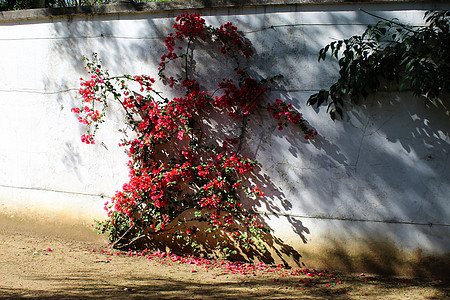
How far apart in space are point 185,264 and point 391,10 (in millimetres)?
2845

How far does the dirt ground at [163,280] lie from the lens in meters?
3.09

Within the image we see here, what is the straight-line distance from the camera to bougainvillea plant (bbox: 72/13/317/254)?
3.94 metres

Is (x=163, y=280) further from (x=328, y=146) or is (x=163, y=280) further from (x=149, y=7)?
(x=149, y=7)

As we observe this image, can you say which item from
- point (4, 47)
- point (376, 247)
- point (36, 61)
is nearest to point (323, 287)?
point (376, 247)

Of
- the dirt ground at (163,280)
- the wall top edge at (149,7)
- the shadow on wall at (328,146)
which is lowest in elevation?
the dirt ground at (163,280)

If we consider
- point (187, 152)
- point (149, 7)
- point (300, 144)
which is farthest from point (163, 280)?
point (149, 7)

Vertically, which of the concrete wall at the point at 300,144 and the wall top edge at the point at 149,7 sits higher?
the wall top edge at the point at 149,7

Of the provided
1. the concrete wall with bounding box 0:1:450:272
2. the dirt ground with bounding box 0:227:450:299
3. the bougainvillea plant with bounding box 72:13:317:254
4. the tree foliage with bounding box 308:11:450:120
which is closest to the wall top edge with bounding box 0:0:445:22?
the concrete wall with bounding box 0:1:450:272

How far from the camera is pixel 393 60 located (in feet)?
11.4

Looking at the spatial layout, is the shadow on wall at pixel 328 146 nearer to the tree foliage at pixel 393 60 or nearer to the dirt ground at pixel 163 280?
the tree foliage at pixel 393 60

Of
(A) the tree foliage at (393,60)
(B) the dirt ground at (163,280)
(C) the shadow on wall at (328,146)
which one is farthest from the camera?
(C) the shadow on wall at (328,146)

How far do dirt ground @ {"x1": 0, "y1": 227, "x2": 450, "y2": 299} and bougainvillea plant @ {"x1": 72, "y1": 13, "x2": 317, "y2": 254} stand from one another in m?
0.28

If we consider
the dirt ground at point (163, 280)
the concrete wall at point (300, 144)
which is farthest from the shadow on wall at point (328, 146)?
the dirt ground at point (163, 280)

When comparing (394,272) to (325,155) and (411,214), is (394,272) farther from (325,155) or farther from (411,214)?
(325,155)
